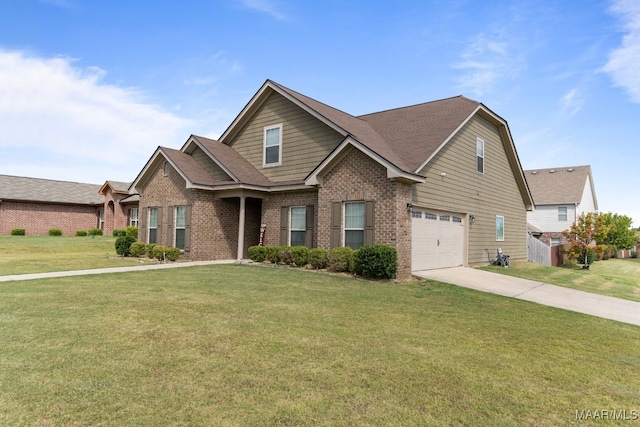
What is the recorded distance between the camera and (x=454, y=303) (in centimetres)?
931

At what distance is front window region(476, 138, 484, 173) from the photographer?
18.2 meters

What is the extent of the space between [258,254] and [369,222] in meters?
5.27

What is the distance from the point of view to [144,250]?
17.7 metres

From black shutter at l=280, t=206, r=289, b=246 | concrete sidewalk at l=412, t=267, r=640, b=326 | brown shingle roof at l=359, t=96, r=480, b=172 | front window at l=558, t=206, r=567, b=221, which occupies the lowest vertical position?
concrete sidewalk at l=412, t=267, r=640, b=326

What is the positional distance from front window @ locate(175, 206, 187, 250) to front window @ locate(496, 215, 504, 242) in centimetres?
1496

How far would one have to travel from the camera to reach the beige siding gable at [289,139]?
53.6ft

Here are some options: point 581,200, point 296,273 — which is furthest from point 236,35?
point 581,200

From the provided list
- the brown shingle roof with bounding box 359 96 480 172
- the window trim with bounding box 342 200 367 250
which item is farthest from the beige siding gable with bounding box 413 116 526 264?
the window trim with bounding box 342 200 367 250

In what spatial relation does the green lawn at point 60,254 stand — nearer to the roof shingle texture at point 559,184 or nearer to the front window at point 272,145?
the front window at point 272,145

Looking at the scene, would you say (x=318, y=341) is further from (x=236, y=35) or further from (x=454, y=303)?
(x=236, y=35)

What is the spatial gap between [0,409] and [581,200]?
140 feet

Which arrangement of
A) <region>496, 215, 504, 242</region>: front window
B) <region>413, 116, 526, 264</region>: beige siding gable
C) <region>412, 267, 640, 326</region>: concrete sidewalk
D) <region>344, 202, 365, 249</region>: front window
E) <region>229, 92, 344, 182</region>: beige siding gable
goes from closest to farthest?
<region>412, 267, 640, 326</region>: concrete sidewalk → <region>344, 202, 365, 249</region>: front window → <region>413, 116, 526, 264</region>: beige siding gable → <region>229, 92, 344, 182</region>: beige siding gable → <region>496, 215, 504, 242</region>: front window

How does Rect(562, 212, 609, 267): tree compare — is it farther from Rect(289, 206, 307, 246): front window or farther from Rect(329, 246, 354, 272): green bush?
Rect(289, 206, 307, 246): front window

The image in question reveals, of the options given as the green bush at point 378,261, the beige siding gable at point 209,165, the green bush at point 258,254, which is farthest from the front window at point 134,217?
the green bush at point 378,261
